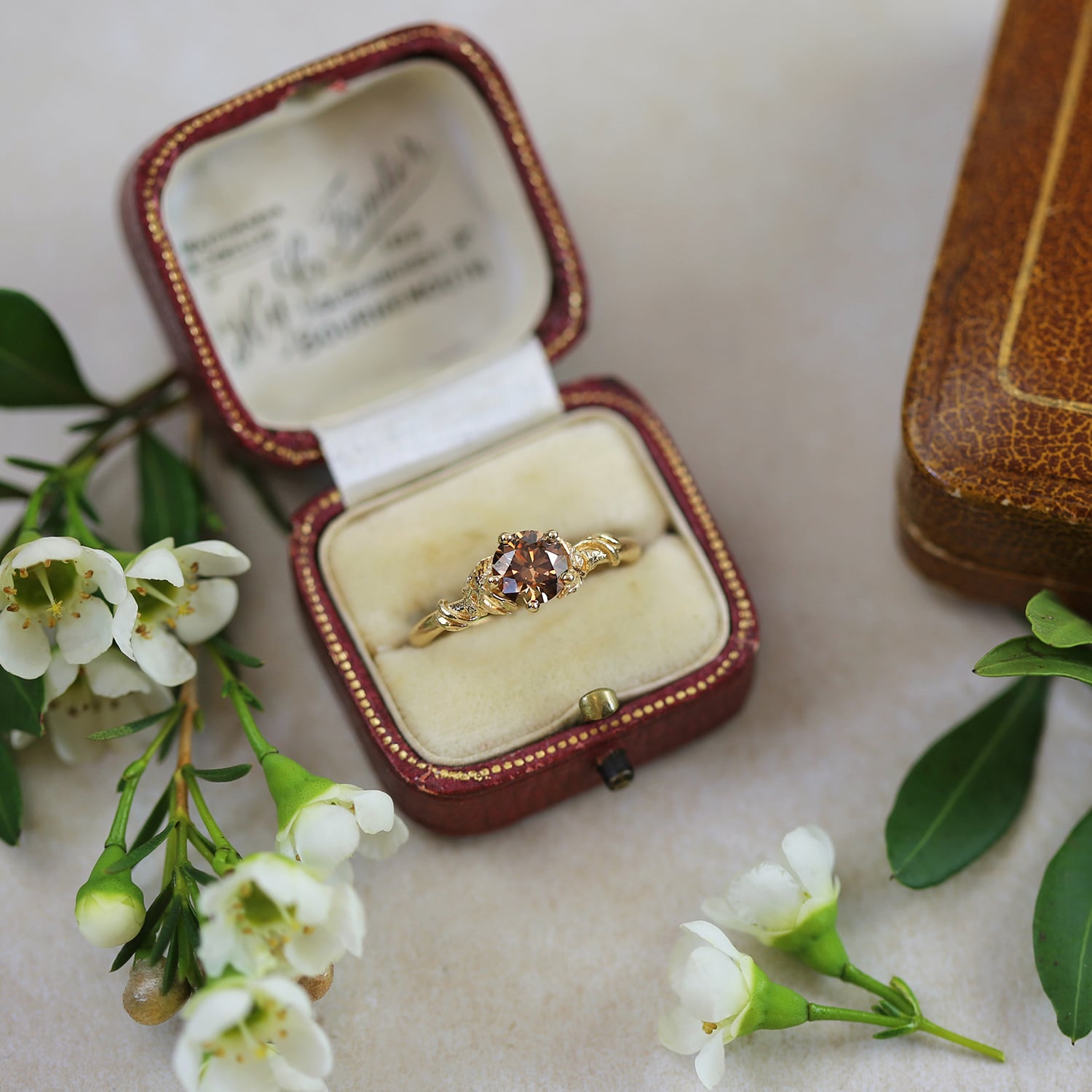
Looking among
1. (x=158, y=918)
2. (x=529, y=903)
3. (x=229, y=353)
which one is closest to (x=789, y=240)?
(x=229, y=353)

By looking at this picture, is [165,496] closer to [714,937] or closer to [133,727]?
[133,727]

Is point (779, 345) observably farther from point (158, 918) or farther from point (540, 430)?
point (158, 918)

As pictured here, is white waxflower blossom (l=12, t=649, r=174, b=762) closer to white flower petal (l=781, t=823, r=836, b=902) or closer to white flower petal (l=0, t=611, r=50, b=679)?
white flower petal (l=0, t=611, r=50, b=679)

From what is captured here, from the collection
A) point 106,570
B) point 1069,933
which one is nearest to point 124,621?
point 106,570

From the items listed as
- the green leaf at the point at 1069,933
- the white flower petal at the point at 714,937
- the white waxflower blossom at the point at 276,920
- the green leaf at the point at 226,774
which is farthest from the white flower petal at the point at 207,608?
the green leaf at the point at 1069,933

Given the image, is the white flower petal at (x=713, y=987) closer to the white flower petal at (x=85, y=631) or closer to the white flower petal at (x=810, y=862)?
the white flower petal at (x=810, y=862)

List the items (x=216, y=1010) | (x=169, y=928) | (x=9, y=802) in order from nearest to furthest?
(x=216, y=1010), (x=169, y=928), (x=9, y=802)
